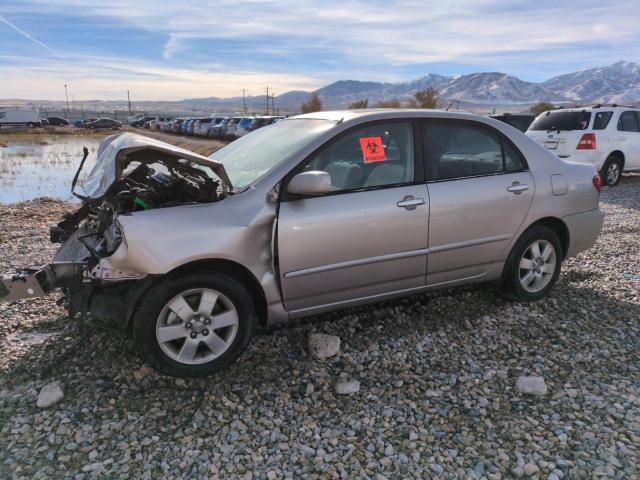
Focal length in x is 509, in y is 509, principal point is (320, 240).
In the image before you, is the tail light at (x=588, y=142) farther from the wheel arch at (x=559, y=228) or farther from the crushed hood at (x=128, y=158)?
the crushed hood at (x=128, y=158)

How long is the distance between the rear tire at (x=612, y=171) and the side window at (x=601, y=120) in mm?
815

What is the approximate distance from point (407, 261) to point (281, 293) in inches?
39.0

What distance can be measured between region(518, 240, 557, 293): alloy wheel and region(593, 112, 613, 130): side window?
8269 millimetres

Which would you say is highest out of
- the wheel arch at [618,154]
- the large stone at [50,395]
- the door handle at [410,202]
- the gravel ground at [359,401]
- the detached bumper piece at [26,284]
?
the door handle at [410,202]

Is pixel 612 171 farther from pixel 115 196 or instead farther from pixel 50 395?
pixel 50 395

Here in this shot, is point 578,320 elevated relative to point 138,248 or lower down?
lower down

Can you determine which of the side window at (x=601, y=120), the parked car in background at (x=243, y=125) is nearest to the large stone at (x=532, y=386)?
the side window at (x=601, y=120)

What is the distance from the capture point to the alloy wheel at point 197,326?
3.16 m

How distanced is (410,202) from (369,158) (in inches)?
17.2

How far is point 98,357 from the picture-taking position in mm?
3562

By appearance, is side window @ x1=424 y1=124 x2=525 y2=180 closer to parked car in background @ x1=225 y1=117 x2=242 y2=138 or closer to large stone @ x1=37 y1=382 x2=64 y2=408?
large stone @ x1=37 y1=382 x2=64 y2=408

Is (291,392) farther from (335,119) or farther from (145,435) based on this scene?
Result: (335,119)

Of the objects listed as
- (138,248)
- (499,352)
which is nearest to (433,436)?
(499,352)

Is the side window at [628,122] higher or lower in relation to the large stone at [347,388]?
higher
